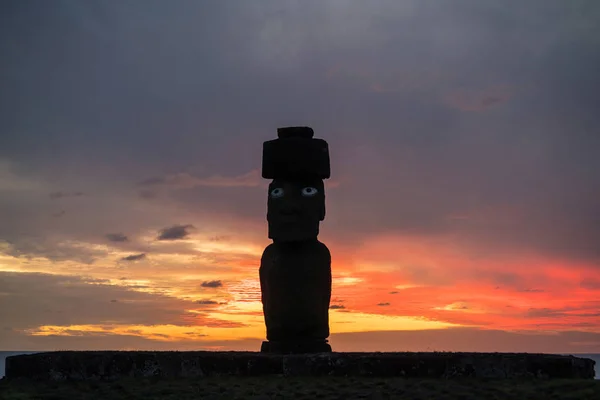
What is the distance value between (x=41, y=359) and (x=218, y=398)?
16.2 ft

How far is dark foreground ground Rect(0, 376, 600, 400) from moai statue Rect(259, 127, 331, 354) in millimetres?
3130

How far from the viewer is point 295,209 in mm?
18156

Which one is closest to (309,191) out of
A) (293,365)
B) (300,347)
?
(300,347)

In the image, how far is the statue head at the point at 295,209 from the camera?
713 inches

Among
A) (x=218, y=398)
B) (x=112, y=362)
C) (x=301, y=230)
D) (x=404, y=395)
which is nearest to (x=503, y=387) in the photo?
(x=404, y=395)

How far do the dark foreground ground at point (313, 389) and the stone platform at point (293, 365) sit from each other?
0.34 m

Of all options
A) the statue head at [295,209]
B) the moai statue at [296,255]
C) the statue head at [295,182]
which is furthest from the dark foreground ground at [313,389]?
the statue head at [295,182]

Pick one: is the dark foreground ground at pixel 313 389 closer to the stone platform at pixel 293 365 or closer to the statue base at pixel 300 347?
the stone platform at pixel 293 365

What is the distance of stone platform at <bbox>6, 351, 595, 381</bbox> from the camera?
14773mm

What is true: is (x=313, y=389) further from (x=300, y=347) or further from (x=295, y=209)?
(x=295, y=209)

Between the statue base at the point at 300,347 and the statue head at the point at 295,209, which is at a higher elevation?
the statue head at the point at 295,209

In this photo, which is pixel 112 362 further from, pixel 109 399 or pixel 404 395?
pixel 404 395

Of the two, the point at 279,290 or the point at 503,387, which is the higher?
the point at 279,290

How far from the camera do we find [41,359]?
53.7 feet
